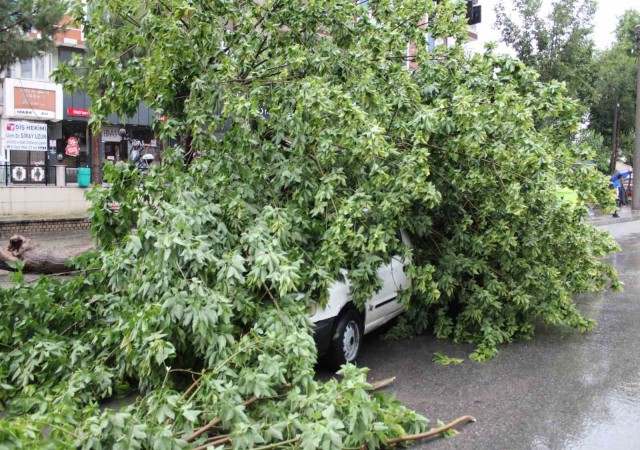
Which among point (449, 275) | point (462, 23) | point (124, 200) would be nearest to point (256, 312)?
point (124, 200)

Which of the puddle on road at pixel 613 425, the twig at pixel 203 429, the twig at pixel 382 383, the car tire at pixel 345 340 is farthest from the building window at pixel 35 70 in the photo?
the puddle on road at pixel 613 425

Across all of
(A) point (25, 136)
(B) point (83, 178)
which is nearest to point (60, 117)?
(B) point (83, 178)

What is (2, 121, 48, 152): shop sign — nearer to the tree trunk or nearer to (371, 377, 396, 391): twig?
the tree trunk

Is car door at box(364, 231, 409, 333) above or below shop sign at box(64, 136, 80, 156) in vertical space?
below

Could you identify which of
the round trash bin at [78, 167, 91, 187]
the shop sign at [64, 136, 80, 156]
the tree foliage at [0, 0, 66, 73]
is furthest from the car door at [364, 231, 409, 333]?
the shop sign at [64, 136, 80, 156]

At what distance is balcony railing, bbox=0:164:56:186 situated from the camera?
1862 centimetres

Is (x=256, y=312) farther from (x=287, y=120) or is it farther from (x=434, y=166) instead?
(x=434, y=166)

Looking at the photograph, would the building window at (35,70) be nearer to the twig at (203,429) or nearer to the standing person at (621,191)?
the standing person at (621,191)

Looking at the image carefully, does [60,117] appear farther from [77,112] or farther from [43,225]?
[43,225]

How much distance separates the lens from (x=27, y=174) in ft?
62.4

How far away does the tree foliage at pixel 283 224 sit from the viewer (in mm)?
4285

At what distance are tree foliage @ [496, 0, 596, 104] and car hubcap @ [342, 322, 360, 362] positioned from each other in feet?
60.0

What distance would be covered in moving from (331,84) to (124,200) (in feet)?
8.30

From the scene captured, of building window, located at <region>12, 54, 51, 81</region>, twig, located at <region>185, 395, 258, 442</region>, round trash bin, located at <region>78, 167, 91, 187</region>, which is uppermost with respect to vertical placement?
building window, located at <region>12, 54, 51, 81</region>
